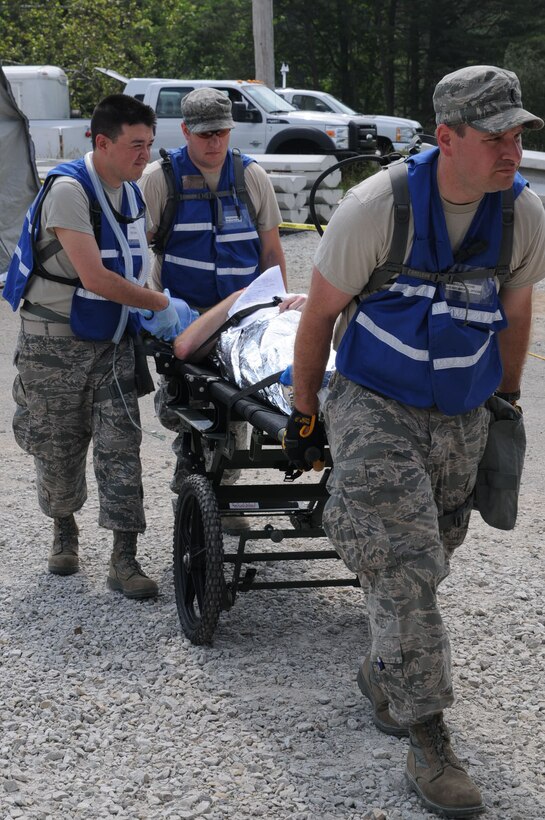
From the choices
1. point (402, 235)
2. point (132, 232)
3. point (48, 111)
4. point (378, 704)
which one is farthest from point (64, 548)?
point (48, 111)

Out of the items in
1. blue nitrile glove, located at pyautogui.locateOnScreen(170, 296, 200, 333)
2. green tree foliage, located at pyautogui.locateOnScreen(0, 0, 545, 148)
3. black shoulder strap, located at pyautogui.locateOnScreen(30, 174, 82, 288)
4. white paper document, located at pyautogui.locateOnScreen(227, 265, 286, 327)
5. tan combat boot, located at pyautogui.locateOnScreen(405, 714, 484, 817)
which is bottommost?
green tree foliage, located at pyautogui.locateOnScreen(0, 0, 545, 148)

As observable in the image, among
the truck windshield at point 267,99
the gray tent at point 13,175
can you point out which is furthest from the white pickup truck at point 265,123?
the gray tent at point 13,175

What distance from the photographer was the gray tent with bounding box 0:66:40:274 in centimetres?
1262

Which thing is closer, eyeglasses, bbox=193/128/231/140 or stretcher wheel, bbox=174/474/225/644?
stretcher wheel, bbox=174/474/225/644

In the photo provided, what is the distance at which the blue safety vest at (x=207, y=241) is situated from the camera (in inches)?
202

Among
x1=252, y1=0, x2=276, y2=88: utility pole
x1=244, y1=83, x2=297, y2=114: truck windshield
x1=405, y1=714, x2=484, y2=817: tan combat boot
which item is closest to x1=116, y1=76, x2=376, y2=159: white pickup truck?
x1=244, y1=83, x2=297, y2=114: truck windshield

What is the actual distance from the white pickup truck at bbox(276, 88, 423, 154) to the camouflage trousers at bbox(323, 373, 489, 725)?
51.0ft

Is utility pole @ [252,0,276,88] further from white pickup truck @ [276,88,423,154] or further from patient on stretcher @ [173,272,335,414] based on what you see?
patient on stretcher @ [173,272,335,414]

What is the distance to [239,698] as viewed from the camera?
3.88 m

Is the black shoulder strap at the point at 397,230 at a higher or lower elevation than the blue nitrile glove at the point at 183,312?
higher

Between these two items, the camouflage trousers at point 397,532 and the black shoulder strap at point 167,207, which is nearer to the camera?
the camouflage trousers at point 397,532

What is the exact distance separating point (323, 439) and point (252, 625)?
3.91 ft

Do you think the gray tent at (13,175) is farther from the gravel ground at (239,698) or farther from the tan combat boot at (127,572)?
the tan combat boot at (127,572)

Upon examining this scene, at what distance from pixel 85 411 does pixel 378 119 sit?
1697 cm
